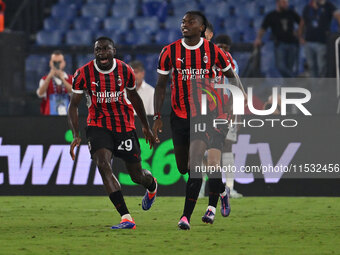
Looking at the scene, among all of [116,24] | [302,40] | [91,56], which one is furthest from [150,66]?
[116,24]

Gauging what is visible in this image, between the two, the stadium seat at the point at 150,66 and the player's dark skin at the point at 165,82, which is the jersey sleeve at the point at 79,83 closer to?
the player's dark skin at the point at 165,82

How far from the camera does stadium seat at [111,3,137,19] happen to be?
21016mm

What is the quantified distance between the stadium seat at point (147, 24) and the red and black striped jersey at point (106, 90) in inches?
439

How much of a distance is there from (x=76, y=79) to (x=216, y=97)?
137 centimetres

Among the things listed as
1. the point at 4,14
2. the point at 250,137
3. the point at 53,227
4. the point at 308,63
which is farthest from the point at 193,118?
the point at 4,14

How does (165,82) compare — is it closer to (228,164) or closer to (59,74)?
(228,164)

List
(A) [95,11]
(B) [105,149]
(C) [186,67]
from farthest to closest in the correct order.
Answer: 1. (A) [95,11]
2. (B) [105,149]
3. (C) [186,67]

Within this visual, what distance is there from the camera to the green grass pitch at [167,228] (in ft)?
24.9

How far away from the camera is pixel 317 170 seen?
1280 cm

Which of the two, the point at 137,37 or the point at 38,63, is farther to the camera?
the point at 137,37

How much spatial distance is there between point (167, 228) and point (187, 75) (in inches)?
59.3

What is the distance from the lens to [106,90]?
29.8 ft

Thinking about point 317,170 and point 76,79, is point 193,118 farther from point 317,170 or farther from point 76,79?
point 317,170

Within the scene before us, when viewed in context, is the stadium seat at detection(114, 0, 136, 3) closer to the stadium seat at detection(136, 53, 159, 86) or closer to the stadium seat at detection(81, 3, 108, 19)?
the stadium seat at detection(81, 3, 108, 19)
